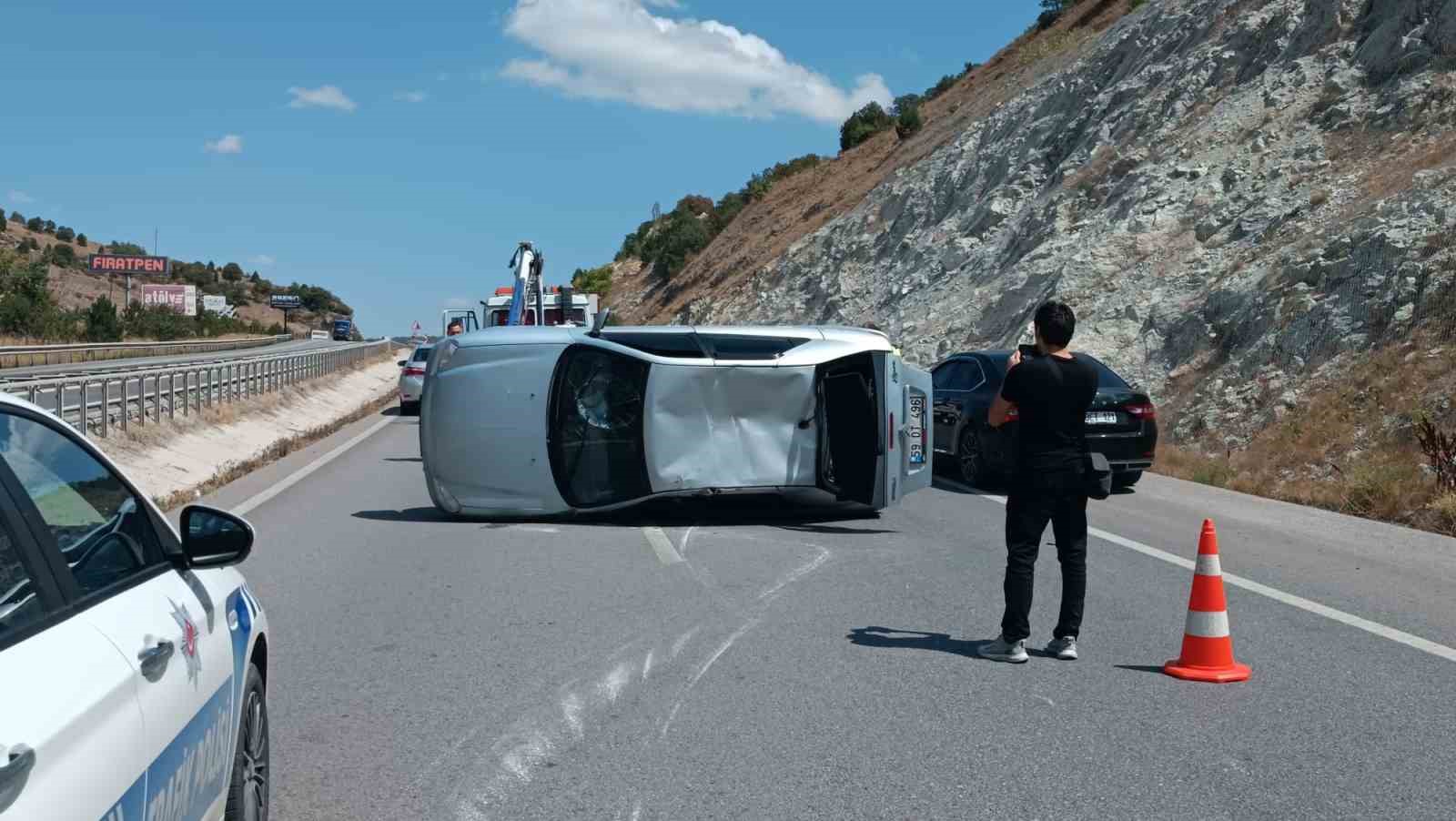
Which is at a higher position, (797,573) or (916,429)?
(916,429)

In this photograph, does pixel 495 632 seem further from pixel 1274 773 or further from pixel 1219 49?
pixel 1219 49

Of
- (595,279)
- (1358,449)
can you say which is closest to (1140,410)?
(1358,449)

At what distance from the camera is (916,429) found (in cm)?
1384

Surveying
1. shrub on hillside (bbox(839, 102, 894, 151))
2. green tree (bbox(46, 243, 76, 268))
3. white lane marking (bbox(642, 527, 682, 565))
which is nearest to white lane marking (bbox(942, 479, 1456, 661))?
white lane marking (bbox(642, 527, 682, 565))

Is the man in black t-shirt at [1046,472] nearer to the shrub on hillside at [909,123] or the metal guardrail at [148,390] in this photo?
the metal guardrail at [148,390]

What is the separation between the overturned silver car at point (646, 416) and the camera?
13148 millimetres

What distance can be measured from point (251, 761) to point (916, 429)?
995 cm

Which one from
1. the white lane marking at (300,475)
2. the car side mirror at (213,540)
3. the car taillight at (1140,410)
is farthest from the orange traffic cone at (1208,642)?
the car taillight at (1140,410)

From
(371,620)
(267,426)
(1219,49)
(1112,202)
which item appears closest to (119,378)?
(267,426)

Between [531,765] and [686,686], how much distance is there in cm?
143

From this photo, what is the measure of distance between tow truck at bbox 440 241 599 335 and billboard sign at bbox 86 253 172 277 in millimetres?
119046

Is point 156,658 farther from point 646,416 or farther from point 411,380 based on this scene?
point 411,380

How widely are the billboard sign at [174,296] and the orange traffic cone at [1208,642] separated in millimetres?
133620

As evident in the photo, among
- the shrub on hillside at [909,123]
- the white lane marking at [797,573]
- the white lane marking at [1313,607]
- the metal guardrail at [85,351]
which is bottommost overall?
the metal guardrail at [85,351]
